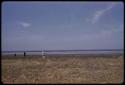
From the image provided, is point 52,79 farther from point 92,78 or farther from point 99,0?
point 99,0

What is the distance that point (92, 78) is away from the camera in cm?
980

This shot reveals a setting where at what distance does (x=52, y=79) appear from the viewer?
31.3 feet

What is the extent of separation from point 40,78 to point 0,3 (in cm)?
582

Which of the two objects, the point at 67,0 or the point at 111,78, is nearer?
the point at 67,0

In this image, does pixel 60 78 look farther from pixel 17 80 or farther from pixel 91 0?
pixel 91 0

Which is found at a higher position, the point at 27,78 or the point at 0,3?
the point at 0,3

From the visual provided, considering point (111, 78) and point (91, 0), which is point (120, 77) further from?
point (91, 0)

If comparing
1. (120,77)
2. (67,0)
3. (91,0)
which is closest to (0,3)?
(67,0)

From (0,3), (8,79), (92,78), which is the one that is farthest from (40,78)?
(0,3)

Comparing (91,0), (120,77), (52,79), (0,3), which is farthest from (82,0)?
(120,77)

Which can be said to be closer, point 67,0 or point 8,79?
point 67,0

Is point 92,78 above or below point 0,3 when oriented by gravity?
below

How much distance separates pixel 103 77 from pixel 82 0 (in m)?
6.18

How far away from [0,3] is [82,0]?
143 cm
